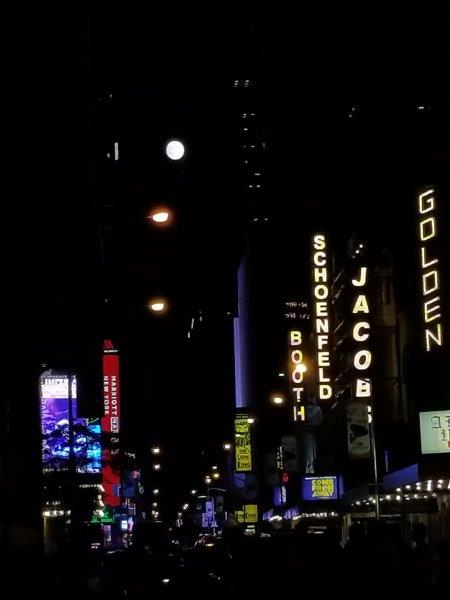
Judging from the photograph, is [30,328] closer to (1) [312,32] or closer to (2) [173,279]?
(2) [173,279]

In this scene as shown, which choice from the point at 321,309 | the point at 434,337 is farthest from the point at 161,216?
the point at 321,309

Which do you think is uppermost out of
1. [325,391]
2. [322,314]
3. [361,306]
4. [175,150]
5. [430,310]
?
[322,314]

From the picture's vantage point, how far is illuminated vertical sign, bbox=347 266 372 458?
36031 mm

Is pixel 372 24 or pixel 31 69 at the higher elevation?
pixel 372 24

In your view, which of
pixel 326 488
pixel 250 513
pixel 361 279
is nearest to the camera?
pixel 361 279

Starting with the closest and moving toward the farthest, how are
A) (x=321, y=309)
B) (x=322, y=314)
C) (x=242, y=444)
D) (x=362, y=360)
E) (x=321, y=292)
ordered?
1. (x=362, y=360)
2. (x=322, y=314)
3. (x=321, y=309)
4. (x=321, y=292)
5. (x=242, y=444)

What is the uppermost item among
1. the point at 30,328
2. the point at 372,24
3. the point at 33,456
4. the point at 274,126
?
the point at 274,126

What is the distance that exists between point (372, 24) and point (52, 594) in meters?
34.1

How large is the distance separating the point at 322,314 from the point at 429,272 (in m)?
16.8

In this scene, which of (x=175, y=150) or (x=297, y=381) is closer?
(x=175, y=150)

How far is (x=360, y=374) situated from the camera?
37.8 meters

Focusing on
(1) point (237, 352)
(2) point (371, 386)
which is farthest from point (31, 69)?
(1) point (237, 352)

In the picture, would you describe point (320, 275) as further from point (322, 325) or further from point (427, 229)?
point (427, 229)

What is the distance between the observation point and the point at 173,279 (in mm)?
13484
